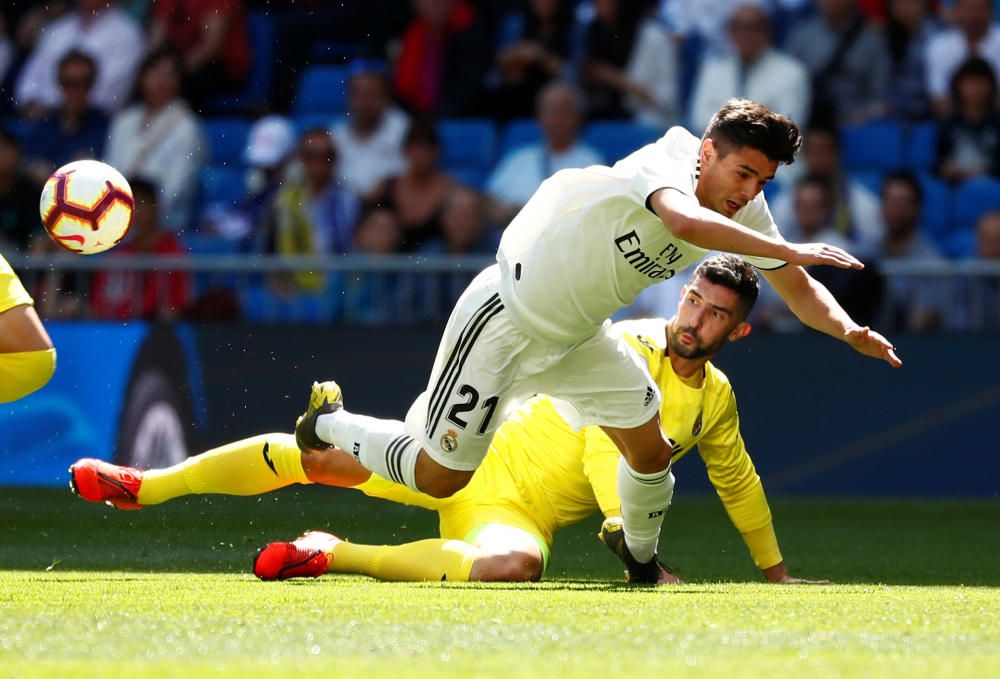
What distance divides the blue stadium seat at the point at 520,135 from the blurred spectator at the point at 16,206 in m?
3.62

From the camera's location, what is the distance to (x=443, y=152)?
44.1 ft

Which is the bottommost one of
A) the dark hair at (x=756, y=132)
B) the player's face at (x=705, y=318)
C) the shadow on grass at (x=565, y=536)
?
the shadow on grass at (x=565, y=536)

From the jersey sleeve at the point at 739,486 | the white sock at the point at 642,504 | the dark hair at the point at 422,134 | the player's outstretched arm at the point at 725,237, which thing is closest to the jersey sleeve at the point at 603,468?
the white sock at the point at 642,504

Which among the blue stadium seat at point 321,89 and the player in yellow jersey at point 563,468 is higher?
the blue stadium seat at point 321,89

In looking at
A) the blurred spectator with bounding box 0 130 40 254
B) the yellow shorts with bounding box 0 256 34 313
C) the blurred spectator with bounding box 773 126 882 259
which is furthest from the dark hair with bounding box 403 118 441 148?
the yellow shorts with bounding box 0 256 34 313

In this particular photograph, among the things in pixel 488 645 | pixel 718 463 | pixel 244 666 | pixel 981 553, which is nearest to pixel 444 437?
pixel 718 463

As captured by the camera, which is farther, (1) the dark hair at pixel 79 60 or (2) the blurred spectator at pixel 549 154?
(1) the dark hair at pixel 79 60

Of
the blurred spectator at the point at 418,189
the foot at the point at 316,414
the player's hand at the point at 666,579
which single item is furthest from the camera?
the blurred spectator at the point at 418,189

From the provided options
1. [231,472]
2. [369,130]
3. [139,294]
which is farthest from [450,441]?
[369,130]

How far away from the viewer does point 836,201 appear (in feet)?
38.9

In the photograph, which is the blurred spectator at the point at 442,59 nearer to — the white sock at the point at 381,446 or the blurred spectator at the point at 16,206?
the blurred spectator at the point at 16,206

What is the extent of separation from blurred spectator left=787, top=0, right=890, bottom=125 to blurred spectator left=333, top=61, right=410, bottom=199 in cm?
321

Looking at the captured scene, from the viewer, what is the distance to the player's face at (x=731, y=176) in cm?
587

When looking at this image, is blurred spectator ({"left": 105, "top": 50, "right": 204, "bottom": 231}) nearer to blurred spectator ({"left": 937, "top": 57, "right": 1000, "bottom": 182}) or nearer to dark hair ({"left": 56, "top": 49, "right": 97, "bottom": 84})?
dark hair ({"left": 56, "top": 49, "right": 97, "bottom": 84})
